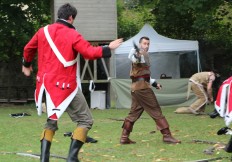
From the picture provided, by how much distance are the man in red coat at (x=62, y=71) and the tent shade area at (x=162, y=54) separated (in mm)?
12710

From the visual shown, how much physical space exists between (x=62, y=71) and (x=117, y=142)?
318 cm

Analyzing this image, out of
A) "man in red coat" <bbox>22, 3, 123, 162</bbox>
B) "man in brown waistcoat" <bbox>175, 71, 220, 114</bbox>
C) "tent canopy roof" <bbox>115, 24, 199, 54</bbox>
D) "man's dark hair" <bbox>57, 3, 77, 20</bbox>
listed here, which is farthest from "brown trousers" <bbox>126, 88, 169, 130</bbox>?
"tent canopy roof" <bbox>115, 24, 199, 54</bbox>

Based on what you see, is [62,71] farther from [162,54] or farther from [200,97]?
[162,54]

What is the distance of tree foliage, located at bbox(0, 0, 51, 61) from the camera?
21.2m

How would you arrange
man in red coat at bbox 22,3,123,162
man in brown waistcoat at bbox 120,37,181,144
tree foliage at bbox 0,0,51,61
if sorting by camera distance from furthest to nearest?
tree foliage at bbox 0,0,51,61 → man in brown waistcoat at bbox 120,37,181,144 → man in red coat at bbox 22,3,123,162

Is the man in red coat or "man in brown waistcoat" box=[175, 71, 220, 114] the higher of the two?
the man in red coat

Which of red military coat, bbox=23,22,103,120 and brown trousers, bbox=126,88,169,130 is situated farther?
brown trousers, bbox=126,88,169,130

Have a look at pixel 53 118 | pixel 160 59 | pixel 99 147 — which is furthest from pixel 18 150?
pixel 160 59

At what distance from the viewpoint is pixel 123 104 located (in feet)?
63.0

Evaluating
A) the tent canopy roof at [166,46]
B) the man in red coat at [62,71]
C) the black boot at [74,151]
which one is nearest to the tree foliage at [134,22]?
the tent canopy roof at [166,46]

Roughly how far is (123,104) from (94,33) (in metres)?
3.79

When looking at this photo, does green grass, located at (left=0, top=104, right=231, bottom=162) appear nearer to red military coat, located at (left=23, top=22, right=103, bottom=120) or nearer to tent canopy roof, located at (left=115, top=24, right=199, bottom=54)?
red military coat, located at (left=23, top=22, right=103, bottom=120)

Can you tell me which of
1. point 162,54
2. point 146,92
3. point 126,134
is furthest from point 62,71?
point 162,54

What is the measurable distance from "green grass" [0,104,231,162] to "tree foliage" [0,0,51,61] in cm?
826
